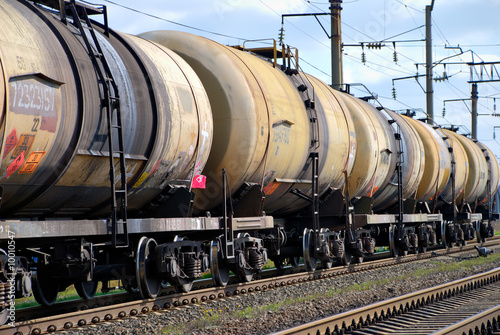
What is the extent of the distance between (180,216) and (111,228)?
1.64m

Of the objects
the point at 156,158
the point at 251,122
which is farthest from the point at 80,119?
the point at 251,122

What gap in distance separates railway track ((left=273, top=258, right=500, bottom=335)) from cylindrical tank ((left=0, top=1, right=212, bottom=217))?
2.92 metres

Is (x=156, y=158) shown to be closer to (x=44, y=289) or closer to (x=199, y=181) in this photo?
(x=199, y=181)

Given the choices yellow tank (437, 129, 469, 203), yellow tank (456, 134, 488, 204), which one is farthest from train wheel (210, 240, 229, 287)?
yellow tank (456, 134, 488, 204)

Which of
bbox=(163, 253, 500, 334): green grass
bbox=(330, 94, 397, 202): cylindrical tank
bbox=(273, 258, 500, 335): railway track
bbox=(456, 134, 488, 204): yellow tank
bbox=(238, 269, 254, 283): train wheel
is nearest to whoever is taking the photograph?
bbox=(273, 258, 500, 335): railway track

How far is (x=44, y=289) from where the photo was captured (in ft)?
28.7

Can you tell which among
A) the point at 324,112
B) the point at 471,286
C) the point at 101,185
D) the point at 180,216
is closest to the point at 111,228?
the point at 101,185

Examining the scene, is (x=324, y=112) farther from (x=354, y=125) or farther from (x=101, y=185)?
(x=101, y=185)

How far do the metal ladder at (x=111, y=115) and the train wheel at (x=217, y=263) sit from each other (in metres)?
2.52

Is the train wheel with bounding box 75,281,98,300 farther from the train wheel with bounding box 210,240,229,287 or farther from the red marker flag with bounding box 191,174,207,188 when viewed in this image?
the red marker flag with bounding box 191,174,207,188

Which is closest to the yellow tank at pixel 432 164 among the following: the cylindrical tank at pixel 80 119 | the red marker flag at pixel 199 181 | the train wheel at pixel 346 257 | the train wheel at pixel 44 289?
the train wheel at pixel 346 257

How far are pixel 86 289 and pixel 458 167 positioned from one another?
56.6 ft

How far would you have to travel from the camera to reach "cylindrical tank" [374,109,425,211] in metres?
17.9

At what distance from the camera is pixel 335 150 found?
13742 mm
